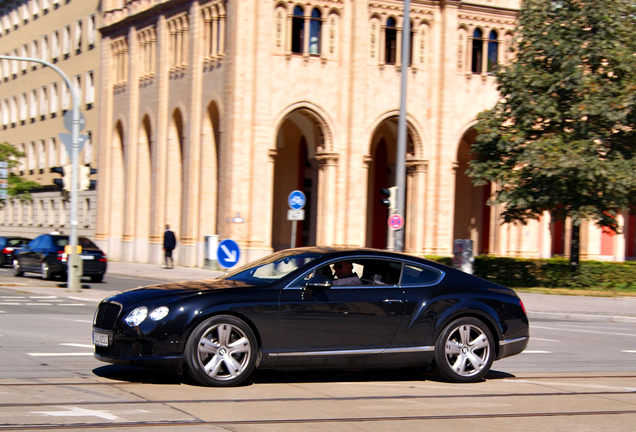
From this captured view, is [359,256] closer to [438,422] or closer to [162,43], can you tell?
[438,422]

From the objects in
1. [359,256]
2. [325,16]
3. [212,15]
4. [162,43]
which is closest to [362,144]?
[325,16]

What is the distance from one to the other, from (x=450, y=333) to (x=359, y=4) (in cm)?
3028

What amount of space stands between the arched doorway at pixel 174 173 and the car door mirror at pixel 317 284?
33.9m

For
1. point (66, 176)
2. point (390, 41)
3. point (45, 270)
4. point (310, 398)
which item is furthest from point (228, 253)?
point (390, 41)

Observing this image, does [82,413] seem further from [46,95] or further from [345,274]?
[46,95]

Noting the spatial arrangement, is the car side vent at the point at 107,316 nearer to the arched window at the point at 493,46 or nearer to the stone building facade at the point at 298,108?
the stone building facade at the point at 298,108

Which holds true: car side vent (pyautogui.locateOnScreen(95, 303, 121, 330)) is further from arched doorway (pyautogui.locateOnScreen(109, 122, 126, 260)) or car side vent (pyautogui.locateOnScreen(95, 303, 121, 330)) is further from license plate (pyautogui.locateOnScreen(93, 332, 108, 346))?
arched doorway (pyautogui.locateOnScreen(109, 122, 126, 260))

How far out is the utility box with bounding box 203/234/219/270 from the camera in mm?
33812

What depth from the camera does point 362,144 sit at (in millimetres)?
37594

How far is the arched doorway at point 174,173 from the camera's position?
4181 cm

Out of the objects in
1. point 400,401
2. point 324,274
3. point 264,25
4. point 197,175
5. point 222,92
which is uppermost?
point 264,25

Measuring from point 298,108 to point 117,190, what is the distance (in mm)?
14839

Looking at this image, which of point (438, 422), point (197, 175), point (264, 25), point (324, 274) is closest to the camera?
point (438, 422)

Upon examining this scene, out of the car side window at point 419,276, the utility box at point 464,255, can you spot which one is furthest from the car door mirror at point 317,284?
A: the utility box at point 464,255
